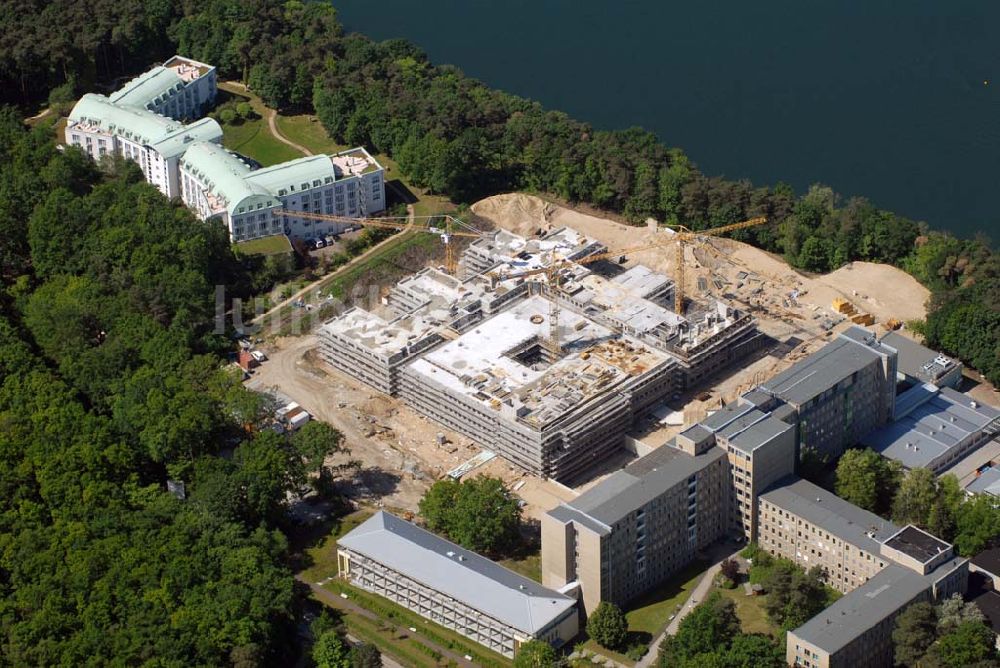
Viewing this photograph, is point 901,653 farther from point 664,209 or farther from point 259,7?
point 259,7

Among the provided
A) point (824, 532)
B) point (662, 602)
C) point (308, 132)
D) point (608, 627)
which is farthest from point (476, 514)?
point (308, 132)

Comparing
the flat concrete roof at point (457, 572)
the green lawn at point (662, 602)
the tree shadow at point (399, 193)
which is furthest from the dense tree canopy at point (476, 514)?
the tree shadow at point (399, 193)

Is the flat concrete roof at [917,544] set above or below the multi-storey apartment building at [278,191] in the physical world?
below

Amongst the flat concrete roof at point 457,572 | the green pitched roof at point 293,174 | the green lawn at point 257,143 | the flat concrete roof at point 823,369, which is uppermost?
the green pitched roof at point 293,174

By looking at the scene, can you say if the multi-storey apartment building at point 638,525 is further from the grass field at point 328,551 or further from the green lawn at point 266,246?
the green lawn at point 266,246

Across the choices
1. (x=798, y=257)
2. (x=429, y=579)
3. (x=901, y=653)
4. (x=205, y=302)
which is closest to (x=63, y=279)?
(x=205, y=302)

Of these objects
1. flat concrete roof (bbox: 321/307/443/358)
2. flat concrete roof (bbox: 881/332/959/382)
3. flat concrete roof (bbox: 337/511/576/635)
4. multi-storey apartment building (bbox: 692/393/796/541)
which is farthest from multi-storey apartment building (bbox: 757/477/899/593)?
flat concrete roof (bbox: 321/307/443/358)
